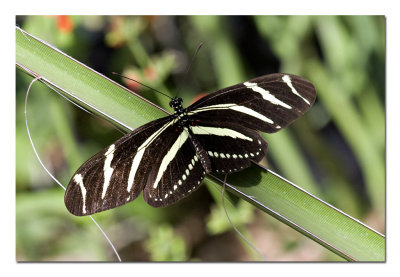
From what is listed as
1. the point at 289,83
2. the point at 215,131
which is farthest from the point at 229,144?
the point at 289,83

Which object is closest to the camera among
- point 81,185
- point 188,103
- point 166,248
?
point 81,185

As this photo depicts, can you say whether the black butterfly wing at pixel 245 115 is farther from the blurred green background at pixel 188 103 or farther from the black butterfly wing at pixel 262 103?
the blurred green background at pixel 188 103

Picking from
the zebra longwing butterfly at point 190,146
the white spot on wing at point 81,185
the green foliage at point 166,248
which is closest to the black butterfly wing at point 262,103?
the zebra longwing butterfly at point 190,146

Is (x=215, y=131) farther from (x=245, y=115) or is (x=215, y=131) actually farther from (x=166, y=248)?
(x=166, y=248)

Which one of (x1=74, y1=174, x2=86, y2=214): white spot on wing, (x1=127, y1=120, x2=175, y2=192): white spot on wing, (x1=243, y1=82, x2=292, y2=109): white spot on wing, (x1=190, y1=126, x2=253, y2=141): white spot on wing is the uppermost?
(x1=243, y1=82, x2=292, y2=109): white spot on wing

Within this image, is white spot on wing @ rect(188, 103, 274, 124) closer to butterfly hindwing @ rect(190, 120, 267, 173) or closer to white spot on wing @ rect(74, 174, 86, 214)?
butterfly hindwing @ rect(190, 120, 267, 173)

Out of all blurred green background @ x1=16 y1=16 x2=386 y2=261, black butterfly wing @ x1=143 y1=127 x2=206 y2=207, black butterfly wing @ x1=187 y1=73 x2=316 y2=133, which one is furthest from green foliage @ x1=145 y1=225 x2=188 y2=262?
black butterfly wing @ x1=187 y1=73 x2=316 y2=133
